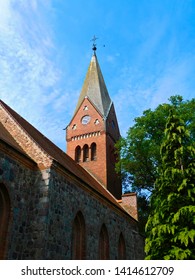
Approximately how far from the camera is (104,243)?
51.9 feet

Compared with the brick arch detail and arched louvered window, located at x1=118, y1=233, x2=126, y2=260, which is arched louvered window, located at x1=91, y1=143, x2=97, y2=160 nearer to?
the brick arch detail

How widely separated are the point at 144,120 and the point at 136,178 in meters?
4.49

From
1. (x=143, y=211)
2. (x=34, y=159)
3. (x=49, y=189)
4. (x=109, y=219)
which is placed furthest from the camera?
(x=143, y=211)

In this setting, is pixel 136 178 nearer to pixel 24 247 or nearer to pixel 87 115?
pixel 87 115

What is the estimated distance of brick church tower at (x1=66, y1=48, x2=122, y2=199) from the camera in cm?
2533

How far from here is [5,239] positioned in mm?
9523

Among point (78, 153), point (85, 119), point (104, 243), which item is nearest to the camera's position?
point (104, 243)

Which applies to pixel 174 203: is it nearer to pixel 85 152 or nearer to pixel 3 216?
pixel 3 216

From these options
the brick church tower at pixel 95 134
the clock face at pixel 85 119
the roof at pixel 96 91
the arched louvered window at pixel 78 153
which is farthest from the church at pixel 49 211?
the roof at pixel 96 91

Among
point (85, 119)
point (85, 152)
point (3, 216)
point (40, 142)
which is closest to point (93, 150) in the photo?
point (85, 152)

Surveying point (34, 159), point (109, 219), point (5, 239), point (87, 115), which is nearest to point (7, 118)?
point (34, 159)

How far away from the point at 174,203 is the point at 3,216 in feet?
18.2

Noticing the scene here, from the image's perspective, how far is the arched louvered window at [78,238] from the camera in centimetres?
1298
